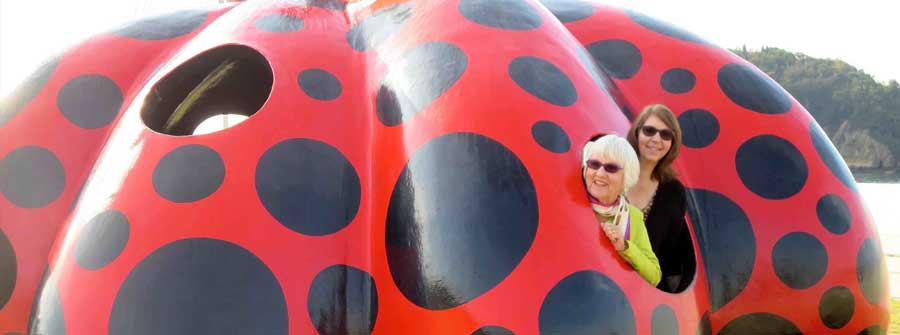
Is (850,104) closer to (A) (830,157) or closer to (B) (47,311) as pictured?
(A) (830,157)

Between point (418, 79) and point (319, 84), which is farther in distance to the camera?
point (319, 84)

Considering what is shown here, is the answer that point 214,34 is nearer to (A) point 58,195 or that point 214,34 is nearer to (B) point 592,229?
(A) point 58,195

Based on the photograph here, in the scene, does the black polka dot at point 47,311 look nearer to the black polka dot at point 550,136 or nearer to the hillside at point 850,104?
the black polka dot at point 550,136

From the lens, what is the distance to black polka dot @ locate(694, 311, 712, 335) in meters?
3.92

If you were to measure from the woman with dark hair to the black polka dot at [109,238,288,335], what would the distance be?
1686mm

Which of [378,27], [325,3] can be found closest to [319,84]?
[378,27]

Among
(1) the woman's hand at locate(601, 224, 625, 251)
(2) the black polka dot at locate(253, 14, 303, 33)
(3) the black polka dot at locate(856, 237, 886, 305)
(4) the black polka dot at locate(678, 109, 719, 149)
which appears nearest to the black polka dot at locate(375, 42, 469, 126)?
(2) the black polka dot at locate(253, 14, 303, 33)

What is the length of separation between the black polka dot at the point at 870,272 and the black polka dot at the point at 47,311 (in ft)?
13.0

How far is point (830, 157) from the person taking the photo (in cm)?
468

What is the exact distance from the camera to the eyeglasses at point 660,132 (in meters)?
3.74

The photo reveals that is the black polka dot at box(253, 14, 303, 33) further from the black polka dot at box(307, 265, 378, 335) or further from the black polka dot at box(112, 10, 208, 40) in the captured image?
the black polka dot at box(307, 265, 378, 335)

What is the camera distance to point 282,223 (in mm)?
3527

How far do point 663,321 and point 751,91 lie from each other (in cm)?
193

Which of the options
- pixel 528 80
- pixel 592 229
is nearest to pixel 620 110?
pixel 528 80
